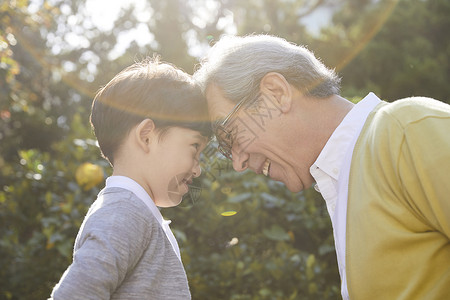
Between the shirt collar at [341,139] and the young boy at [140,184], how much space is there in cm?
56

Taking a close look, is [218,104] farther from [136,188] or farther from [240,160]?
[136,188]

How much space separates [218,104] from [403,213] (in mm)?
962

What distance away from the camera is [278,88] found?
6.64 feet

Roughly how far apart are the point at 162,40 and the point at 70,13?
1775 millimetres

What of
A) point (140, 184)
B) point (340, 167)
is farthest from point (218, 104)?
point (340, 167)

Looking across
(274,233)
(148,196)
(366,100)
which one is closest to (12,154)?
(274,233)

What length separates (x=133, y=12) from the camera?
28.0 ft

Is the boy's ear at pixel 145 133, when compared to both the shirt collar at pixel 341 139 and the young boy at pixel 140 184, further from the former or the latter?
the shirt collar at pixel 341 139

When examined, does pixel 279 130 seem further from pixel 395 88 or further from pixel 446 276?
pixel 395 88

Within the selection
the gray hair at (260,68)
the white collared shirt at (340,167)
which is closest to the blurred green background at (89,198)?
the gray hair at (260,68)

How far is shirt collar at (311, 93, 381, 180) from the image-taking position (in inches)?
73.1

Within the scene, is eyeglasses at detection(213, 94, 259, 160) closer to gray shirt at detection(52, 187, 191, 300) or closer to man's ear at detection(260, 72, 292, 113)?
man's ear at detection(260, 72, 292, 113)

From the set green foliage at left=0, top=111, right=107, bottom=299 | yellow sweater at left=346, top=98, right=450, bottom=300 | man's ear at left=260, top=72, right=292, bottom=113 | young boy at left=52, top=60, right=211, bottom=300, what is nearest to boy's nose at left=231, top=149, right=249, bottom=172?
young boy at left=52, top=60, right=211, bottom=300

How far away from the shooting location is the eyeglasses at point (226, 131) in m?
2.12
